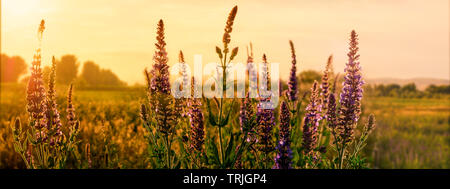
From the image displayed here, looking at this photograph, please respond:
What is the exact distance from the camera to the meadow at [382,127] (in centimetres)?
858

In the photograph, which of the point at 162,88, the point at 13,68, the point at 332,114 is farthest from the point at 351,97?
the point at 13,68

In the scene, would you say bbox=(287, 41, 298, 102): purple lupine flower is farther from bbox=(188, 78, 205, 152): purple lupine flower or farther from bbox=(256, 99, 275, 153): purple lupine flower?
bbox=(188, 78, 205, 152): purple lupine flower

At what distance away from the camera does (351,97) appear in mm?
→ 3662

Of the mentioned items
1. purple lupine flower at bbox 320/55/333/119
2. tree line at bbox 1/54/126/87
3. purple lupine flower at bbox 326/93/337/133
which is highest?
tree line at bbox 1/54/126/87

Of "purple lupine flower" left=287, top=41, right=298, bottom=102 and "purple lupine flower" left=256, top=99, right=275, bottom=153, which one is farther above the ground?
"purple lupine flower" left=287, top=41, right=298, bottom=102

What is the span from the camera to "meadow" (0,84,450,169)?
8578 millimetres

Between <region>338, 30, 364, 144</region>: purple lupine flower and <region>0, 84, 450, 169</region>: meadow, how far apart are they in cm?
400

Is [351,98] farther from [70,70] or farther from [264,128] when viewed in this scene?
[70,70]

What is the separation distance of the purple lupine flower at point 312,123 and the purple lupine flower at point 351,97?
346 millimetres

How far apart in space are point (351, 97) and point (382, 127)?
11.2m

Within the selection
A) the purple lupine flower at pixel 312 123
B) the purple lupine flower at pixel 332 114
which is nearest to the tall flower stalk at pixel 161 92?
the purple lupine flower at pixel 312 123

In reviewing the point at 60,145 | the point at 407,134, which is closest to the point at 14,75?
the point at 407,134

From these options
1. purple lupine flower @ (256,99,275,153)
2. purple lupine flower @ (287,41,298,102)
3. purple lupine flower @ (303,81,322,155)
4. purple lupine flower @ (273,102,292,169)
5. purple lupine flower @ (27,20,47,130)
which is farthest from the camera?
purple lupine flower @ (287,41,298,102)

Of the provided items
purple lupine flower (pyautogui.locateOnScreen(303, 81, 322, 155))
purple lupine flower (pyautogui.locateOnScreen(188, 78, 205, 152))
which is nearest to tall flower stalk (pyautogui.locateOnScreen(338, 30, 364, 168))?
purple lupine flower (pyautogui.locateOnScreen(303, 81, 322, 155))
